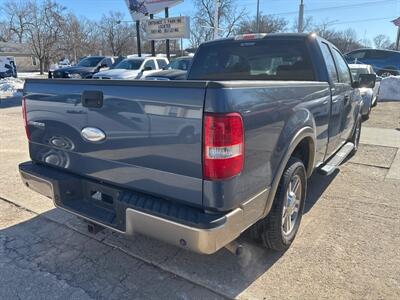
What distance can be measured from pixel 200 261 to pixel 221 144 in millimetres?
1397

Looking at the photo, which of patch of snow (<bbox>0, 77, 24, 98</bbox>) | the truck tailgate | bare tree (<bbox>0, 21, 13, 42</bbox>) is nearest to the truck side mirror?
the truck tailgate

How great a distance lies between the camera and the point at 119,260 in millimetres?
2959

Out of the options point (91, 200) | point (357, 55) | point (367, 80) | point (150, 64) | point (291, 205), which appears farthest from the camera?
point (357, 55)

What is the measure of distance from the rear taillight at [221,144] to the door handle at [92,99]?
879mm

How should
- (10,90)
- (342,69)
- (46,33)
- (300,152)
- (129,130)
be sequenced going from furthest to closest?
(46,33) → (10,90) → (342,69) → (300,152) → (129,130)

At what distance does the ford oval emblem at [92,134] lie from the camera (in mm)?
2461

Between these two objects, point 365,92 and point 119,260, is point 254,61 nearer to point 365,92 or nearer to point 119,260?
point 119,260

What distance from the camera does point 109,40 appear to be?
6825cm

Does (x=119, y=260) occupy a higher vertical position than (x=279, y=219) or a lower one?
lower

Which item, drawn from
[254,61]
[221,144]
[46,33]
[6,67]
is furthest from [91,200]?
[46,33]

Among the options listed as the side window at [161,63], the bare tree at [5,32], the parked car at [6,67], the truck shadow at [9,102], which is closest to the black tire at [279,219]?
the truck shadow at [9,102]

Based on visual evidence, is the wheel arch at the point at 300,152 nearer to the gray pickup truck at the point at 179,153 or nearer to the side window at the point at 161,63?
the gray pickup truck at the point at 179,153

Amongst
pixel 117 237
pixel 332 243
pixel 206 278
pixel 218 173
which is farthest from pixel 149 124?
pixel 332 243

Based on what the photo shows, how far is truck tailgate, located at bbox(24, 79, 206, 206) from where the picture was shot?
2.05m
